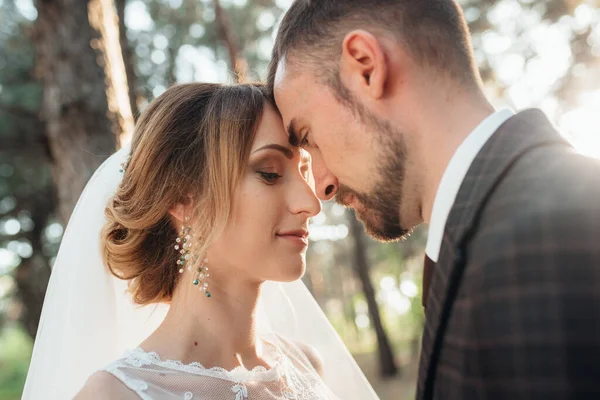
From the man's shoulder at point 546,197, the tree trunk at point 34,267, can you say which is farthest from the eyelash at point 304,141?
the tree trunk at point 34,267

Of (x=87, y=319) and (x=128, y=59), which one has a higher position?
(x=128, y=59)

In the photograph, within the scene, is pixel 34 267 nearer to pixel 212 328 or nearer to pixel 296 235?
pixel 212 328

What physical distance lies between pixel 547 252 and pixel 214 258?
5.57 ft

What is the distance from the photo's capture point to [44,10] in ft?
13.7

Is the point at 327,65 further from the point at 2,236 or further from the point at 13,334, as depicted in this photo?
the point at 13,334

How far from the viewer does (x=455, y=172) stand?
1.84 m

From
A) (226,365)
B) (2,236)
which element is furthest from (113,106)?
(2,236)

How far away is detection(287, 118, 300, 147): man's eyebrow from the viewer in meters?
2.56

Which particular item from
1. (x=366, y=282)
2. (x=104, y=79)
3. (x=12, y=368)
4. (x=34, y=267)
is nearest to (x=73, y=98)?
(x=104, y=79)

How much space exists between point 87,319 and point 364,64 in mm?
1902

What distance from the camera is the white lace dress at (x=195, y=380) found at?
7.98 ft

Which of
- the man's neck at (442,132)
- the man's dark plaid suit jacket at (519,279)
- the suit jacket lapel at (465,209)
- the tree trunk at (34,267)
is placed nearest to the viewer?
the man's dark plaid suit jacket at (519,279)

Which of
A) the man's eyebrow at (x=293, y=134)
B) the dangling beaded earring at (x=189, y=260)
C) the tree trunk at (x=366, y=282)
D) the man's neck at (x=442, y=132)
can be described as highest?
the man's eyebrow at (x=293, y=134)

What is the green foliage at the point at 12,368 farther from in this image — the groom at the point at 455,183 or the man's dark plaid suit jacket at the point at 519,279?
the man's dark plaid suit jacket at the point at 519,279
